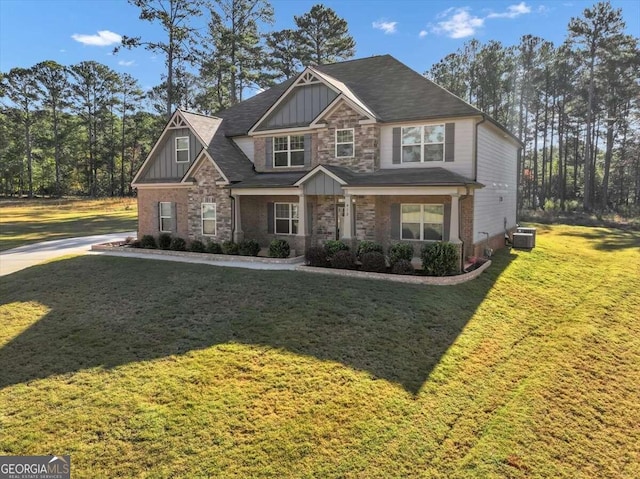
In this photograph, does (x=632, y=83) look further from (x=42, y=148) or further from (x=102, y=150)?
(x=42, y=148)

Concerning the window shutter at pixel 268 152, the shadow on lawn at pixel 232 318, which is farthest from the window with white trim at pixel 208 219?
the shadow on lawn at pixel 232 318

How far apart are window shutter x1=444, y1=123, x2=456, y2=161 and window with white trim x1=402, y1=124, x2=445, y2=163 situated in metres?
0.13

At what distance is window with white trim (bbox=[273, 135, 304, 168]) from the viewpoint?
Result: 19.2m

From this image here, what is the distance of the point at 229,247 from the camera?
17703 mm

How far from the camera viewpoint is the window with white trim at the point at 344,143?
1752 cm

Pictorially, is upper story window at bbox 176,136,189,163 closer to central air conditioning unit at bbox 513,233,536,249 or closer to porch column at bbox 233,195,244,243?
porch column at bbox 233,195,244,243

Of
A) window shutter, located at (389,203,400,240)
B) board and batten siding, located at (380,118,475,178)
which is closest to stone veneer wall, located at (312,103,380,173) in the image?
board and batten siding, located at (380,118,475,178)

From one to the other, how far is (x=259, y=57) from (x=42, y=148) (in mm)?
45988

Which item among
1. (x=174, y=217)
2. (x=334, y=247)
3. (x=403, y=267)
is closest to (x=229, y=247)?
(x=174, y=217)

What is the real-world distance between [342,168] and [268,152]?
170 inches

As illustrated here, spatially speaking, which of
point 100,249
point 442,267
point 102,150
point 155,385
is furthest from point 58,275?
point 102,150

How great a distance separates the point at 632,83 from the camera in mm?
42844

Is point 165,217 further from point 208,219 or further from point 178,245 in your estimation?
point 208,219

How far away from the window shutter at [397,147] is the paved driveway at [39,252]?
48.1ft
